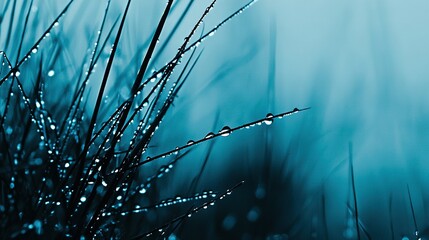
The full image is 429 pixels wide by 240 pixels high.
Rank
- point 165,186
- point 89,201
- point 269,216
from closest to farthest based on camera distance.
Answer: point 89,201 → point 165,186 → point 269,216

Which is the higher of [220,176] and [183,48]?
[220,176]

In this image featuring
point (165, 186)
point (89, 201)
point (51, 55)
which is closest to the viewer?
point (89, 201)

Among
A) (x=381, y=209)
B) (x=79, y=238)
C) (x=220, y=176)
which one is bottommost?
(x=79, y=238)

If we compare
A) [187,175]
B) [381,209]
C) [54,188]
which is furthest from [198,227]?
[54,188]

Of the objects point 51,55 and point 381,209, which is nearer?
point 51,55

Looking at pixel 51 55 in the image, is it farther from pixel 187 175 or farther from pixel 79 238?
pixel 79 238

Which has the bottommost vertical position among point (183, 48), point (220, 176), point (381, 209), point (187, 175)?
point (183, 48)

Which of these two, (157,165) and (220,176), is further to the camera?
(220,176)

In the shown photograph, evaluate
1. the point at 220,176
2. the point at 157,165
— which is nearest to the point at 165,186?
the point at 157,165

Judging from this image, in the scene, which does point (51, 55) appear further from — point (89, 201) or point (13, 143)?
point (89, 201)
